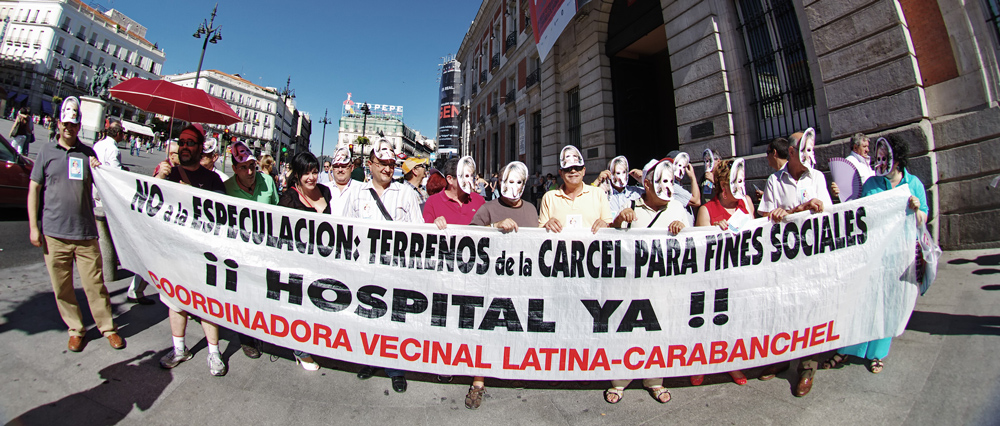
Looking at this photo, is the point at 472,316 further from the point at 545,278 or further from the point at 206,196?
the point at 206,196

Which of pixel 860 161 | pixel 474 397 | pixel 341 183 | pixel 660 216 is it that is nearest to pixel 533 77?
pixel 860 161

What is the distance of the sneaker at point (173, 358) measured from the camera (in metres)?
2.86

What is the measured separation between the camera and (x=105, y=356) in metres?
2.97

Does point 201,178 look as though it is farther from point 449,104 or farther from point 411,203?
point 449,104

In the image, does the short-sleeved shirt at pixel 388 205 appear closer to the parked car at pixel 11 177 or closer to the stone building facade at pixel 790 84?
the stone building facade at pixel 790 84

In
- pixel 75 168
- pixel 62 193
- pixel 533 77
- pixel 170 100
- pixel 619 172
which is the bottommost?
pixel 62 193

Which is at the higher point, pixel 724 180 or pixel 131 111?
pixel 131 111

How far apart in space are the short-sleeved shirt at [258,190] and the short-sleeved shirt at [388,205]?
1150 mm

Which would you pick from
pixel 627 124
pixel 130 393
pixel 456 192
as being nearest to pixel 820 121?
pixel 627 124

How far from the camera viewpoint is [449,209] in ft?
12.1

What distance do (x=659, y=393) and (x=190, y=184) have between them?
4169 mm

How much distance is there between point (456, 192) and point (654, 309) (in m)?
2.17

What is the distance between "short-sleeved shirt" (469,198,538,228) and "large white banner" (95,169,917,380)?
476mm

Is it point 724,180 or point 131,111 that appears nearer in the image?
point 724,180
